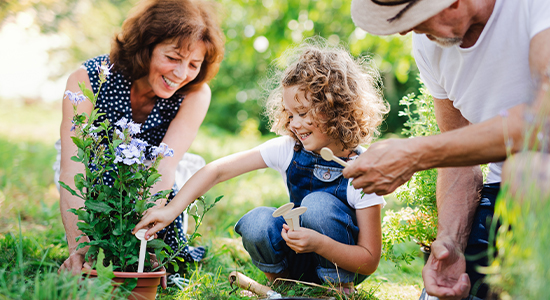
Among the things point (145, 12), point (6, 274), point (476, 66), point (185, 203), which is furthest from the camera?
point (145, 12)

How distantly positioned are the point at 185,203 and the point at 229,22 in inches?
388

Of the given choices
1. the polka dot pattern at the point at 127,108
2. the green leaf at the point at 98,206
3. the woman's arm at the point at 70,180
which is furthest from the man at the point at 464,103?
the polka dot pattern at the point at 127,108

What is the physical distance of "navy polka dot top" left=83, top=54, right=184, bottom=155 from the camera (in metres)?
2.32

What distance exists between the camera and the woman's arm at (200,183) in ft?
5.55

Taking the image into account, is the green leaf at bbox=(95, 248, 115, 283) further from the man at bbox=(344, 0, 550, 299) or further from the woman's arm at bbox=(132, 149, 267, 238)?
the man at bbox=(344, 0, 550, 299)

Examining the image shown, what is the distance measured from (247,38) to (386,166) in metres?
5.16

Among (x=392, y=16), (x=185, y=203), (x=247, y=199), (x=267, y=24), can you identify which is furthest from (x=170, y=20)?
(x=267, y=24)

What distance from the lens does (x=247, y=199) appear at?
3.88 m

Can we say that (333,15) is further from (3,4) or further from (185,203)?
(185,203)

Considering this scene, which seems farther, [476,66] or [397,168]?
[476,66]

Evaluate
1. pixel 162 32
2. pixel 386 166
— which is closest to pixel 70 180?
pixel 162 32

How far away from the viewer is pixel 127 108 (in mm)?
2385

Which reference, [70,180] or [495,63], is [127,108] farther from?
[495,63]

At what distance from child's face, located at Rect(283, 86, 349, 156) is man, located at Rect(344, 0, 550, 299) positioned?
1.68 feet
